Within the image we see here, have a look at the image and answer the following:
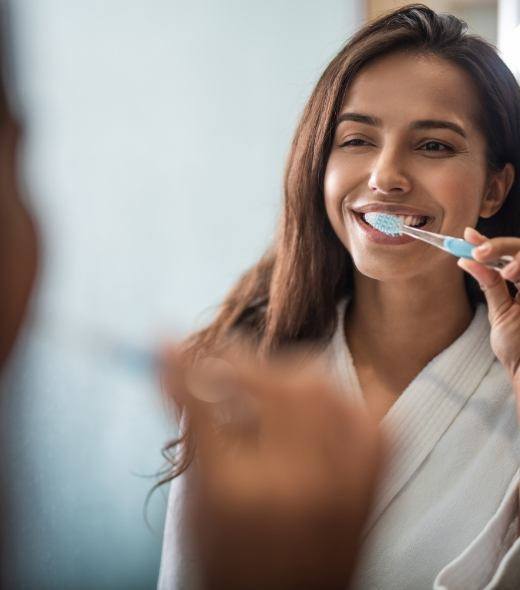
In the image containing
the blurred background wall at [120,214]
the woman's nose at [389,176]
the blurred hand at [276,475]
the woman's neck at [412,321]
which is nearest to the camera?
the blurred hand at [276,475]

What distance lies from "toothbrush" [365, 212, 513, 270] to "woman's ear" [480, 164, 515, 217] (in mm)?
128

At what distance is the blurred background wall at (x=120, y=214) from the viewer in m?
0.64

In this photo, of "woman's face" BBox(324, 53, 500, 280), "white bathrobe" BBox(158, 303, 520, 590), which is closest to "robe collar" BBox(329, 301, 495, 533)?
"white bathrobe" BBox(158, 303, 520, 590)

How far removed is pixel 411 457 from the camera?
30.8 inches

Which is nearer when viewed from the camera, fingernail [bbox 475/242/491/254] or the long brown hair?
fingernail [bbox 475/242/491/254]

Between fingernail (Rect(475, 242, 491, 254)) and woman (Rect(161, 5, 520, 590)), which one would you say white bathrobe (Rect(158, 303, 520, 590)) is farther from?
fingernail (Rect(475, 242, 491, 254))

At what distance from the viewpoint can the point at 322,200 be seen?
867mm

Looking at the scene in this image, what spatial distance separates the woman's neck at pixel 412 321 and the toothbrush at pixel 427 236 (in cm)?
12

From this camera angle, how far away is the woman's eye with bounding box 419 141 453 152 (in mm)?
771

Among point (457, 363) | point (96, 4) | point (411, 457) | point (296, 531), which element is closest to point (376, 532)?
point (411, 457)

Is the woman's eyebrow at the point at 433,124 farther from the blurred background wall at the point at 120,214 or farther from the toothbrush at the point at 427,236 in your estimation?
the blurred background wall at the point at 120,214

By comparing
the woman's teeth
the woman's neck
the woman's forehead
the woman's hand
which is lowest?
the woman's neck

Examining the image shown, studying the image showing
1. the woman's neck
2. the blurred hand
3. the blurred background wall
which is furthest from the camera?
the woman's neck

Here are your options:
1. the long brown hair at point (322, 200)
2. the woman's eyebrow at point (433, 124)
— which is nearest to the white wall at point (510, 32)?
the long brown hair at point (322, 200)
